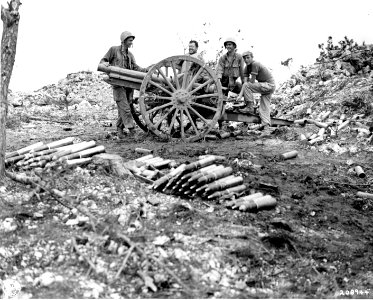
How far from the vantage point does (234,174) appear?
8414 millimetres

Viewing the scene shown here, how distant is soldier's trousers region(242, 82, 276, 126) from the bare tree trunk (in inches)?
190

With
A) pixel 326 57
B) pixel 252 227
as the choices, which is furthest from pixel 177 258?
pixel 326 57

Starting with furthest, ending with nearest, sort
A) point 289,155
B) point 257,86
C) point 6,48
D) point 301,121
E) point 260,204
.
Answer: point 301,121 → point 257,86 → point 289,155 → point 6,48 → point 260,204

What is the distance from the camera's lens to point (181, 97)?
10.4 meters

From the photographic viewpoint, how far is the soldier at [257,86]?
440 inches

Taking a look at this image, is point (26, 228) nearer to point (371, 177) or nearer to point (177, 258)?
point (177, 258)

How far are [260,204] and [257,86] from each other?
170 inches

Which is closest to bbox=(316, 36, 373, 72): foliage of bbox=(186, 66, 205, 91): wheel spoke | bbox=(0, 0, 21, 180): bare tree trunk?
bbox=(186, 66, 205, 91): wheel spoke

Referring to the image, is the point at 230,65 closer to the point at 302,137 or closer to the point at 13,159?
the point at 302,137

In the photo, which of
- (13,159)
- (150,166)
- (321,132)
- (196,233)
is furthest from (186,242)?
(321,132)

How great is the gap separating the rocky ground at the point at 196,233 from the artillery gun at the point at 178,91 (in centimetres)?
46

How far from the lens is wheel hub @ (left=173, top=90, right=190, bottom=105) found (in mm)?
10406

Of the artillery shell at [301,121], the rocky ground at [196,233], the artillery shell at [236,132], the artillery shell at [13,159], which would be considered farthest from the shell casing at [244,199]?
the artillery shell at [301,121]

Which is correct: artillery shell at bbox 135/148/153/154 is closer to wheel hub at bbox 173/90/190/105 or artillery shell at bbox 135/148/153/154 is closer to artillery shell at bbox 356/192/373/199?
wheel hub at bbox 173/90/190/105
